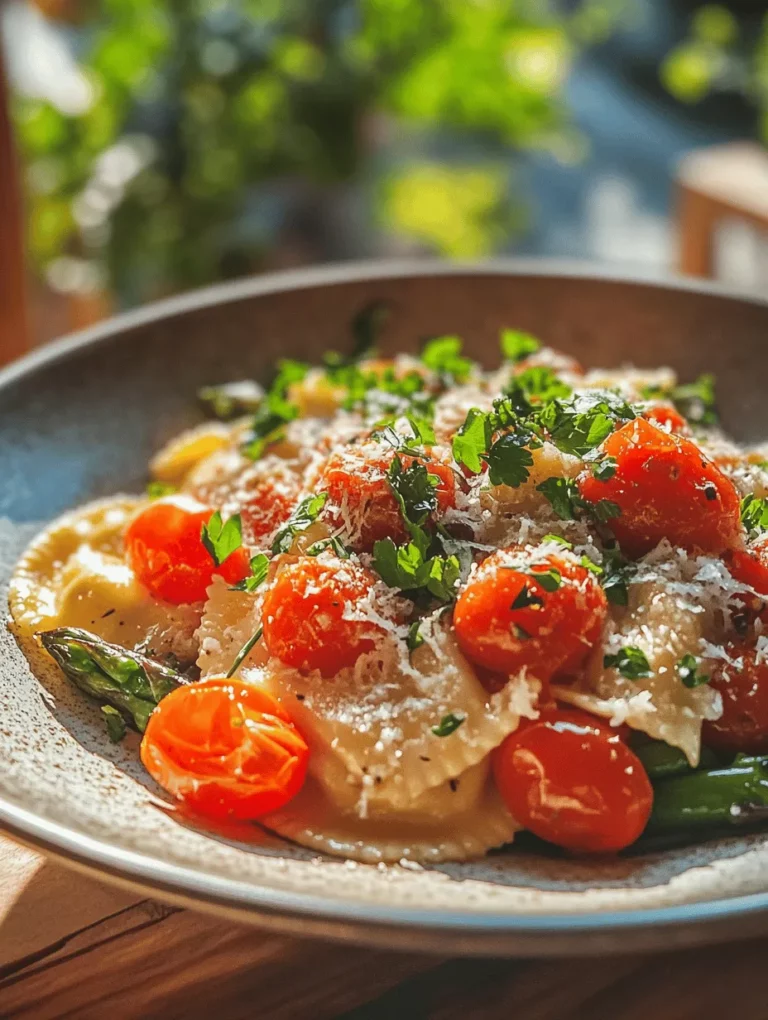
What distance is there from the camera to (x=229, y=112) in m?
5.71

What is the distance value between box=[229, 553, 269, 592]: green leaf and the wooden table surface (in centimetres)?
67

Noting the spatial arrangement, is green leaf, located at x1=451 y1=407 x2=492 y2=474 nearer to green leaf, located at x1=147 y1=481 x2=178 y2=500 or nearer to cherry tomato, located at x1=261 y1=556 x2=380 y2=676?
cherry tomato, located at x1=261 y1=556 x2=380 y2=676

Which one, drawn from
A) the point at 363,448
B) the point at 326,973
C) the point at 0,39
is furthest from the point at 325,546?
the point at 0,39

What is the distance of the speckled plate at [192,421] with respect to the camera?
167 centimetres

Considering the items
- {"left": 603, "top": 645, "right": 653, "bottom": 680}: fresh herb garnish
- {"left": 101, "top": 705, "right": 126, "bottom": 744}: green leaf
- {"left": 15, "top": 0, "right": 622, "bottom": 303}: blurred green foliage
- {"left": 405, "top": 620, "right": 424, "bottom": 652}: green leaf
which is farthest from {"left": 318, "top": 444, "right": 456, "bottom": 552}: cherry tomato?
{"left": 15, "top": 0, "right": 622, "bottom": 303}: blurred green foliage

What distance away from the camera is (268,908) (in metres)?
1.67

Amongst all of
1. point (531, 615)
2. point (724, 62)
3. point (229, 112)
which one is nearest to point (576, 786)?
point (531, 615)

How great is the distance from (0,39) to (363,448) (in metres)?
3.47

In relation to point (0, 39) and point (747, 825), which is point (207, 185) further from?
point (747, 825)

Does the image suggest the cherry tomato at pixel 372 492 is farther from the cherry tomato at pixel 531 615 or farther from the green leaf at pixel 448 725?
the green leaf at pixel 448 725

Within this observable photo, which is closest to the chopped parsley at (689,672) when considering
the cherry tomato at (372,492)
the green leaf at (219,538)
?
the cherry tomato at (372,492)

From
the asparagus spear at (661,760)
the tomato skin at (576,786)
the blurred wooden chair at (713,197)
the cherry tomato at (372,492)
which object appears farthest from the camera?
the blurred wooden chair at (713,197)

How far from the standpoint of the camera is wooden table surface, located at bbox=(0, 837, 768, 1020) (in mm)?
2037

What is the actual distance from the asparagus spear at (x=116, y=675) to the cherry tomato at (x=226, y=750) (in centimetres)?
16
